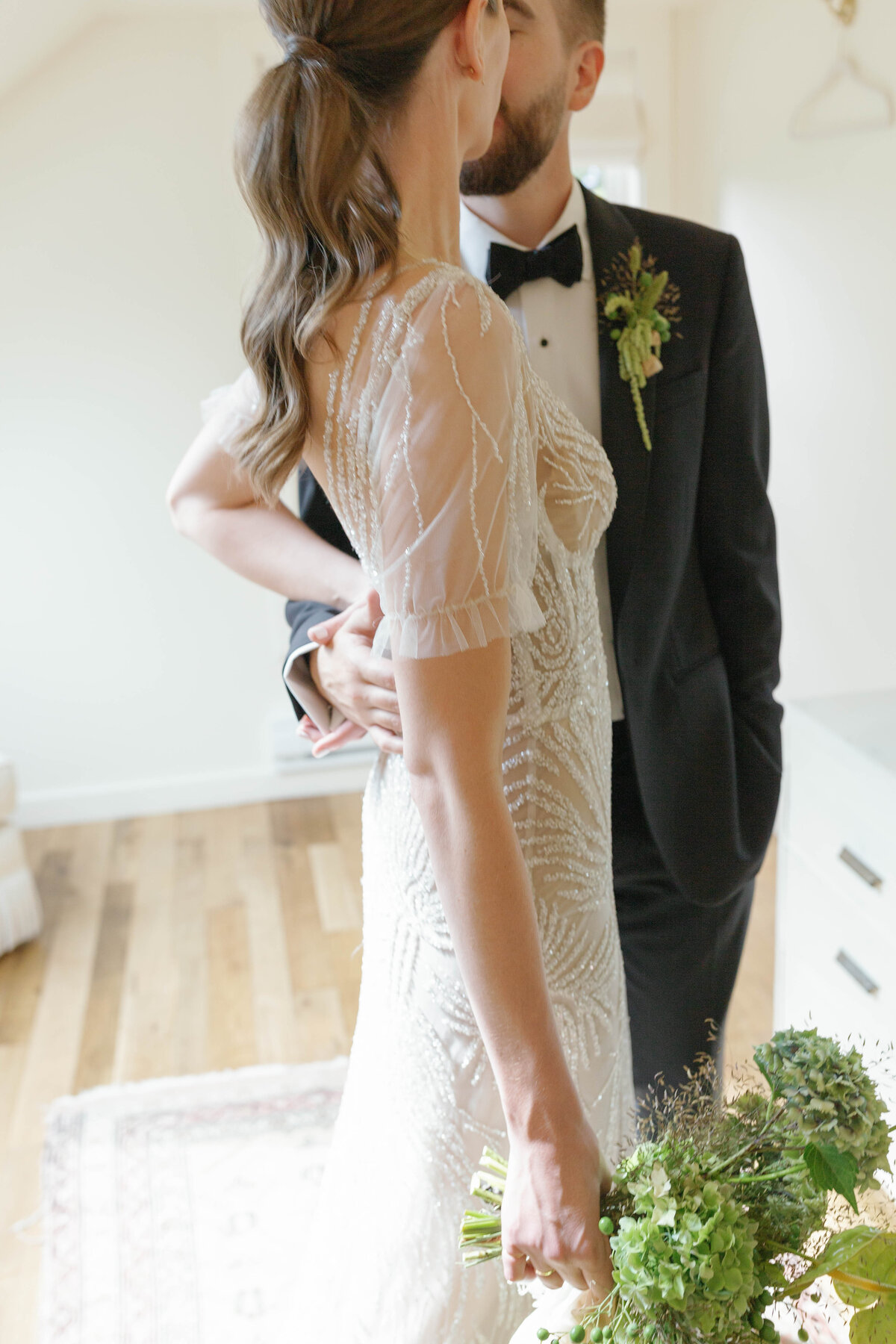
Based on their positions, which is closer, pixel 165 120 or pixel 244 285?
pixel 244 285

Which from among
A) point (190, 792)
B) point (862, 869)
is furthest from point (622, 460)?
point (190, 792)

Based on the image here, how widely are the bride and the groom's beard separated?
446 mm

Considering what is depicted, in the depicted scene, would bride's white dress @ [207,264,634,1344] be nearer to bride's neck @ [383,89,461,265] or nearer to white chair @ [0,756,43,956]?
bride's neck @ [383,89,461,265]

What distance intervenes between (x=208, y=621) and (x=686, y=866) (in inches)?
118

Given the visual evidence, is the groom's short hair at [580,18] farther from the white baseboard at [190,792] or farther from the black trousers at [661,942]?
the white baseboard at [190,792]

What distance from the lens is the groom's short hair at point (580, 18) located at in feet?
4.53

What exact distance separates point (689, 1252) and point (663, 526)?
953 millimetres

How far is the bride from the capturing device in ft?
2.82

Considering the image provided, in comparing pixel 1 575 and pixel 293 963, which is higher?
pixel 1 575

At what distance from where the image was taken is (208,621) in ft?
13.8

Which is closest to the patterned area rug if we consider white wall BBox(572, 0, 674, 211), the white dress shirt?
the white dress shirt

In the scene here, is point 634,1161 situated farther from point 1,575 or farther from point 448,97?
point 1,575

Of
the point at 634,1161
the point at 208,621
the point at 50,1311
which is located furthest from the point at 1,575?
the point at 634,1161

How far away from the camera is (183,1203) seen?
2318 mm
